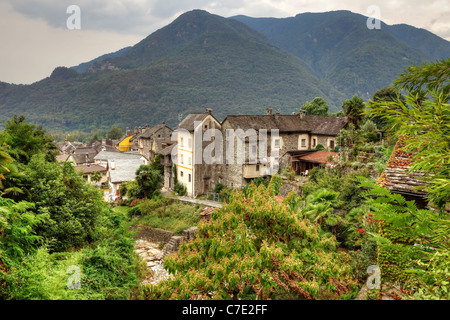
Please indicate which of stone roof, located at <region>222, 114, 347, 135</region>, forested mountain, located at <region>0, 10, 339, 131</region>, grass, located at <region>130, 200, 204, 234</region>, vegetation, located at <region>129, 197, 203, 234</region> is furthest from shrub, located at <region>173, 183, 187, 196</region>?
forested mountain, located at <region>0, 10, 339, 131</region>

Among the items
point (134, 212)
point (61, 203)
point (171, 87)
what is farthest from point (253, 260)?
point (171, 87)

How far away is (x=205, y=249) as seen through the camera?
7.72 metres

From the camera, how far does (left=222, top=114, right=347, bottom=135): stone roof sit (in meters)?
33.4

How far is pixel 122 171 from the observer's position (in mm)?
43219

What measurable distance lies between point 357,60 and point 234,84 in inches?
1663

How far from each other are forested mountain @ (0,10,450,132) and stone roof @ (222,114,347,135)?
47308 millimetres

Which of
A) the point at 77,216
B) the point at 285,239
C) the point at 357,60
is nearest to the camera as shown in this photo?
the point at 285,239

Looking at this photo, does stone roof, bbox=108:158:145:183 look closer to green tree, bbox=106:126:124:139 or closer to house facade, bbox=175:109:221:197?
house facade, bbox=175:109:221:197

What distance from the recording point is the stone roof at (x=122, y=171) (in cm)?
4178

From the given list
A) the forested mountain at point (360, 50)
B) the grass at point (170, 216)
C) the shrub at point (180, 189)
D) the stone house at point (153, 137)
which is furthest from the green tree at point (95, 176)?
the forested mountain at point (360, 50)

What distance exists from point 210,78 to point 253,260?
4552 inches

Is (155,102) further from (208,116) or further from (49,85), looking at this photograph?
(208,116)

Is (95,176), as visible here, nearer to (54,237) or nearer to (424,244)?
(54,237)
